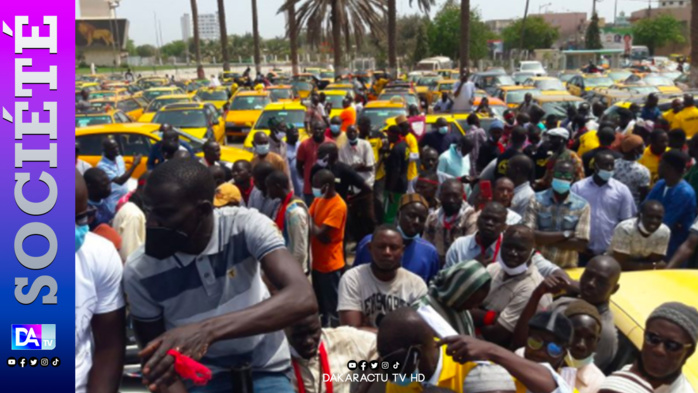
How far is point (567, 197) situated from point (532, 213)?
0.30m

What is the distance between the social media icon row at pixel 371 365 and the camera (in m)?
2.76

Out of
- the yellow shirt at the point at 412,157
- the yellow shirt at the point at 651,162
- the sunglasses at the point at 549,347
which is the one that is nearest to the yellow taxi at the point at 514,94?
the yellow shirt at the point at 412,157

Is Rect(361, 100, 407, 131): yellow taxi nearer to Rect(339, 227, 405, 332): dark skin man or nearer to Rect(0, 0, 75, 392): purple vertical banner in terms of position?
Rect(339, 227, 405, 332): dark skin man

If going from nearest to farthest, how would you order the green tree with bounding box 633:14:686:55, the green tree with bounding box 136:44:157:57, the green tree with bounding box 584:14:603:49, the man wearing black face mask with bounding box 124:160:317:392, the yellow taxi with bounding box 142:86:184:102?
the man wearing black face mask with bounding box 124:160:317:392, the yellow taxi with bounding box 142:86:184:102, the green tree with bounding box 584:14:603:49, the green tree with bounding box 633:14:686:55, the green tree with bounding box 136:44:157:57

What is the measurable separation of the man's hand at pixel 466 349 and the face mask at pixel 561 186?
3300mm

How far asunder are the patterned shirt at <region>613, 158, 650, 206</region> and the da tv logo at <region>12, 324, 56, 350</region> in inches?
228

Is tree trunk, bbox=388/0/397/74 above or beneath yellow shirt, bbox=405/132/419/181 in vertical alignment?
above

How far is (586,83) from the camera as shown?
28.7 meters

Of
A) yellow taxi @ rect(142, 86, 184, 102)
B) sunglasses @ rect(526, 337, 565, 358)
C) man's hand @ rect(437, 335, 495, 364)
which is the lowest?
sunglasses @ rect(526, 337, 565, 358)

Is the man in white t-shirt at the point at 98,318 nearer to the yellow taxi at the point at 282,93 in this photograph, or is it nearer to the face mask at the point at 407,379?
the face mask at the point at 407,379

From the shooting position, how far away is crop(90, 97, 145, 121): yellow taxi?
21.8 m

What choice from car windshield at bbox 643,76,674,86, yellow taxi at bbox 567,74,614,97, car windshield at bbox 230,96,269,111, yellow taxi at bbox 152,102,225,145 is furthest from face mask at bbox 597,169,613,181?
car windshield at bbox 643,76,674,86

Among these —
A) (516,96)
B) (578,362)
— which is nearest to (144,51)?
(516,96)

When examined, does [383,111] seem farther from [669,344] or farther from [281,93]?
[669,344]
